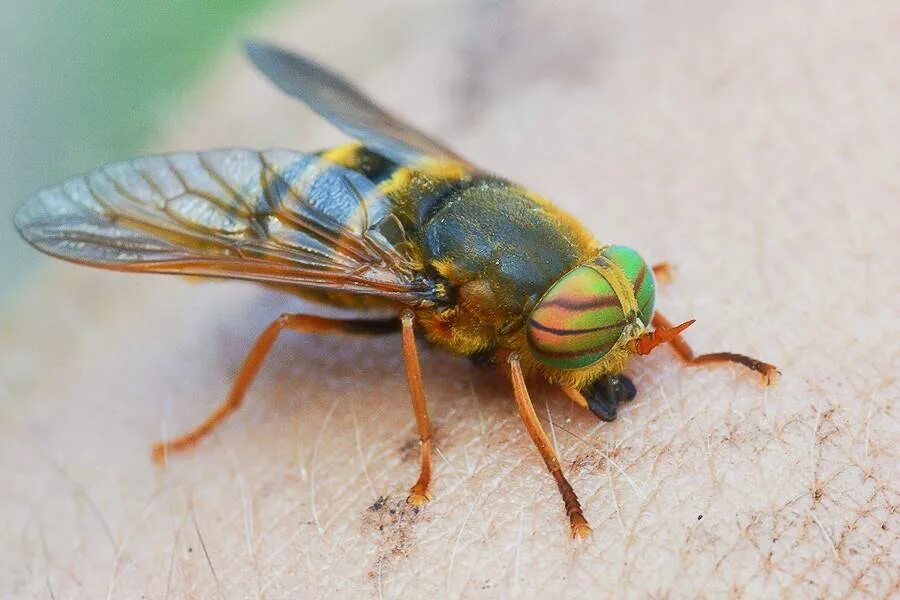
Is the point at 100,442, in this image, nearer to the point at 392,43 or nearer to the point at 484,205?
the point at 484,205

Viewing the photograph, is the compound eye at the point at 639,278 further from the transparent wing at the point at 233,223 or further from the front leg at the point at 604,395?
the transparent wing at the point at 233,223

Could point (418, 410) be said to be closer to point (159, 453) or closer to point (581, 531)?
point (581, 531)

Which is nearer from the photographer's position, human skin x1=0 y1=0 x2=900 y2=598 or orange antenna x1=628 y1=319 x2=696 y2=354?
human skin x1=0 y1=0 x2=900 y2=598

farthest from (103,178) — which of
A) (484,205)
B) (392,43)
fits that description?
(392,43)

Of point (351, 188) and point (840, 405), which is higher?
point (351, 188)

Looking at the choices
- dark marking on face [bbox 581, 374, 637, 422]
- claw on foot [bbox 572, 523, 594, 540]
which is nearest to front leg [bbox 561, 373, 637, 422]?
dark marking on face [bbox 581, 374, 637, 422]

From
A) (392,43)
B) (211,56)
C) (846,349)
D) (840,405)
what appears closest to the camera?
(840,405)

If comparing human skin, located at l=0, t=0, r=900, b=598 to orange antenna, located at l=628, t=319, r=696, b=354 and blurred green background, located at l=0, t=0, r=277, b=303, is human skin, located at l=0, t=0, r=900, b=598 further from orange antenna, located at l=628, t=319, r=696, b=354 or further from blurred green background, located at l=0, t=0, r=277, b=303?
blurred green background, located at l=0, t=0, r=277, b=303
